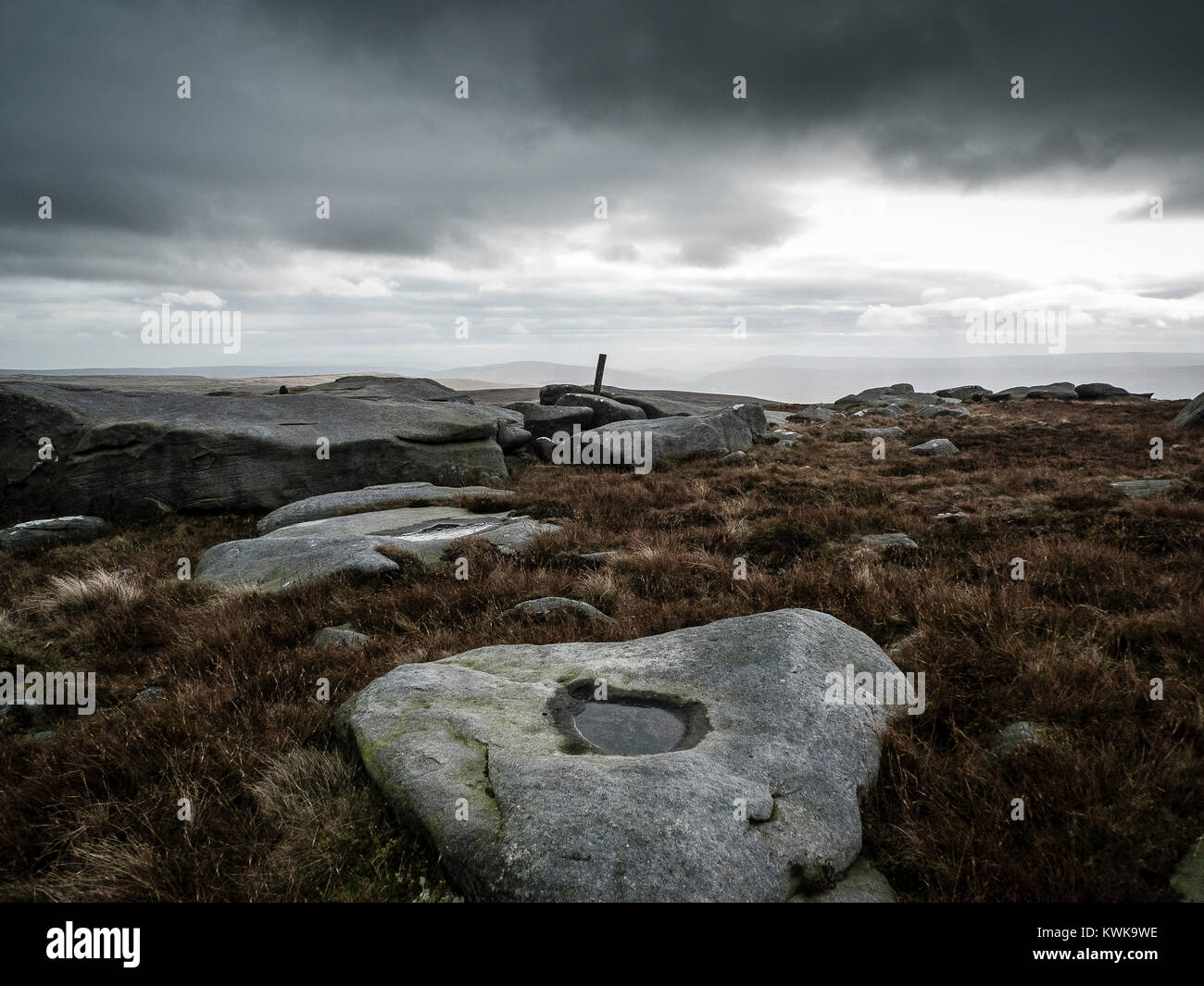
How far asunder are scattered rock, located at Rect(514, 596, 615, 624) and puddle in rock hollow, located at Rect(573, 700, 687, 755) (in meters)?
2.33

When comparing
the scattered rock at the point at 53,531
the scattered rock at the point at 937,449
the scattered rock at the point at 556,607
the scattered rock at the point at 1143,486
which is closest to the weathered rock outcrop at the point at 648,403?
the scattered rock at the point at 937,449

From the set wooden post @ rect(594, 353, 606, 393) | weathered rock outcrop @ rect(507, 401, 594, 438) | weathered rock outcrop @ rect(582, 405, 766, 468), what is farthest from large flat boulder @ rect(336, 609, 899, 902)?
wooden post @ rect(594, 353, 606, 393)

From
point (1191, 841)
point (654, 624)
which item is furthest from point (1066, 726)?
point (654, 624)

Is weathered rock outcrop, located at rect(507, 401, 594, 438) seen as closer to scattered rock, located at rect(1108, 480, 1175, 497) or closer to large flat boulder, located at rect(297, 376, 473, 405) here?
large flat boulder, located at rect(297, 376, 473, 405)

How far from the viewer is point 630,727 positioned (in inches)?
177

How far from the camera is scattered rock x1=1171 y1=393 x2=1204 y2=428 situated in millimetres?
23188

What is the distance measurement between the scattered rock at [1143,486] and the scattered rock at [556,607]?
423 inches

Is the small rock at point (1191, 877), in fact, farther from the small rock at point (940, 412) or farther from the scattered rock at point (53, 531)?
the small rock at point (940, 412)

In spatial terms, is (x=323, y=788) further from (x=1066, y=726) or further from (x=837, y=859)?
(x=1066, y=726)

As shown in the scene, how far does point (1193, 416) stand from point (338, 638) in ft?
96.7

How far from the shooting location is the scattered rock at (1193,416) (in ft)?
76.1

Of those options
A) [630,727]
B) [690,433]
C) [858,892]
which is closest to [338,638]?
[630,727]

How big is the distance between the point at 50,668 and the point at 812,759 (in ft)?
26.0

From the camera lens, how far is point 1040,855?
332 cm
